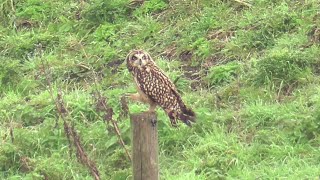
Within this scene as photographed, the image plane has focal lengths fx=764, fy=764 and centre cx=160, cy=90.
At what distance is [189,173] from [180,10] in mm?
3721

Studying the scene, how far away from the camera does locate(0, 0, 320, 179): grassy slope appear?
257 inches

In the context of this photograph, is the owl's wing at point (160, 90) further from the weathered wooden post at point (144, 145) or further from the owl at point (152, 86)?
the weathered wooden post at point (144, 145)

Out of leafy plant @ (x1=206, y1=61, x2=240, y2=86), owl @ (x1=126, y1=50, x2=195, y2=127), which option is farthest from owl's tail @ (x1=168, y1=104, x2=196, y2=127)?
leafy plant @ (x1=206, y1=61, x2=240, y2=86)

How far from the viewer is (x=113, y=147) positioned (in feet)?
22.4

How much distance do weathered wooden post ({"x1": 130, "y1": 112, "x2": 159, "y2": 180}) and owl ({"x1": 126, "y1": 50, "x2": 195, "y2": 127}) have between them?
1.65 metres

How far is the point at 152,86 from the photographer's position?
18.8ft

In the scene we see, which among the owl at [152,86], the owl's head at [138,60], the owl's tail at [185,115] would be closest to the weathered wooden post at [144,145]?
the owl at [152,86]

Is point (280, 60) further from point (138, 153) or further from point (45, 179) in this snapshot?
point (138, 153)

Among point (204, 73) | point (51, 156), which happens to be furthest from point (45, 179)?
point (204, 73)

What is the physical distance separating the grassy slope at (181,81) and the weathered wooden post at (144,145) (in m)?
2.21

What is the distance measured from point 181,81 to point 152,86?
2.42 metres

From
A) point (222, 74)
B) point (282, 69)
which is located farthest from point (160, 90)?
point (222, 74)

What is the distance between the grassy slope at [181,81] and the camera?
654cm

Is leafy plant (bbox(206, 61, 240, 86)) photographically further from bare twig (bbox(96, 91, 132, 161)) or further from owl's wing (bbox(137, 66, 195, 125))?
owl's wing (bbox(137, 66, 195, 125))
